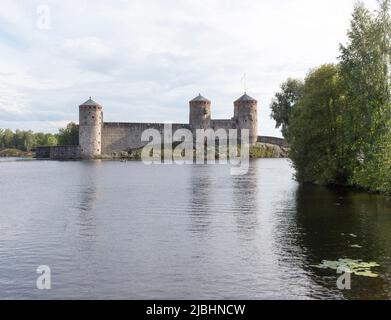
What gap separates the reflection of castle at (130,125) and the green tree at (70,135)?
11.0 metres

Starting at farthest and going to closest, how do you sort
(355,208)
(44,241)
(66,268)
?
(355,208)
(44,241)
(66,268)

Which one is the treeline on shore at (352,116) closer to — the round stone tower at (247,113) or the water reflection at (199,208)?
the water reflection at (199,208)

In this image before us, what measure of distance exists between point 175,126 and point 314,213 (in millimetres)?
95092

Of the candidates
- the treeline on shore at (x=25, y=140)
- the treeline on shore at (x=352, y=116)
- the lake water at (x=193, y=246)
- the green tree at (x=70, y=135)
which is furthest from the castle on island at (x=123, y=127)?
the lake water at (x=193, y=246)

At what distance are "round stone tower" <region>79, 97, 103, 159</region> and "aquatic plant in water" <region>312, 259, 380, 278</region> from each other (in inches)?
3910

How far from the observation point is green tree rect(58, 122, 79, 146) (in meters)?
122

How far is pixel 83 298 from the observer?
39.0ft

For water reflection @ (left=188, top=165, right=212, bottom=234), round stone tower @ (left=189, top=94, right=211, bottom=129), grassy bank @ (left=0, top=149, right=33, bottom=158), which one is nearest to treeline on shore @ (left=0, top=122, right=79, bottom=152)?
grassy bank @ (left=0, top=149, right=33, bottom=158)

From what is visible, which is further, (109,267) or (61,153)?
(61,153)

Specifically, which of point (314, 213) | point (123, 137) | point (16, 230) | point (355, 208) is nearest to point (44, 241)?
point (16, 230)

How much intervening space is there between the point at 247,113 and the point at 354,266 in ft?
353

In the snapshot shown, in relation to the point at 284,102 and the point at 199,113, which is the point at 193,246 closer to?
the point at 284,102

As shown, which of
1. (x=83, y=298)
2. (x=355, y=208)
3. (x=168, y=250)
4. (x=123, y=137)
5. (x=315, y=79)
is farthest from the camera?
(x=123, y=137)

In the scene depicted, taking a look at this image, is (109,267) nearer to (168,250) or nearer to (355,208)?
(168,250)
